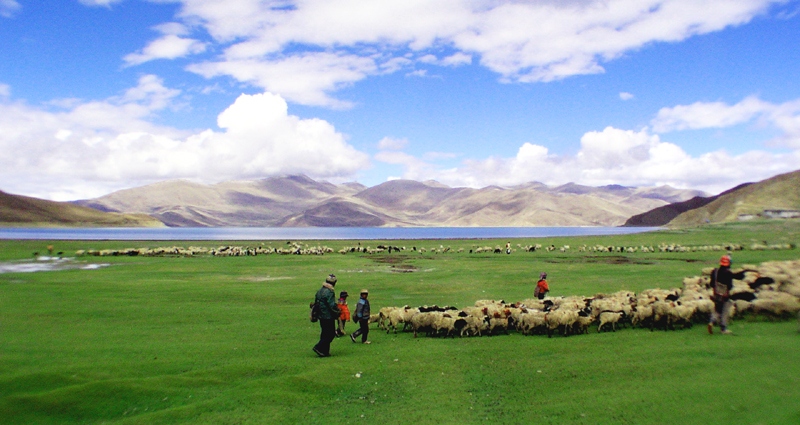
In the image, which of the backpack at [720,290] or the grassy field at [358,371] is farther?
the backpack at [720,290]

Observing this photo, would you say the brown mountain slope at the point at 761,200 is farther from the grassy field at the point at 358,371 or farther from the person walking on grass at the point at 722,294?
the grassy field at the point at 358,371

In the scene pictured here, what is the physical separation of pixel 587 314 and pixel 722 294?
3849 millimetres

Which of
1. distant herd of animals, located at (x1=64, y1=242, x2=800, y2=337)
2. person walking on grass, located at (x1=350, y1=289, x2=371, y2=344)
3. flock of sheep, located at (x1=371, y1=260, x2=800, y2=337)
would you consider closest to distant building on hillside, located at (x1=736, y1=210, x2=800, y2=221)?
distant herd of animals, located at (x1=64, y1=242, x2=800, y2=337)

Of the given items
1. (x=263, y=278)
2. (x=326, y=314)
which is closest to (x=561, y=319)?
(x=326, y=314)

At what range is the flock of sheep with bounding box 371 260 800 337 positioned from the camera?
55.2ft

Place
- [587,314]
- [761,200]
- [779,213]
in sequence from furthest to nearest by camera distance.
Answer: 1. [761,200]
2. [779,213]
3. [587,314]

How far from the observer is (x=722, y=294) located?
1545cm

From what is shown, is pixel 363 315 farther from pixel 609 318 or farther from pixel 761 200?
pixel 761 200

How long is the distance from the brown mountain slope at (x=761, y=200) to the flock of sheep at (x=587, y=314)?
441ft

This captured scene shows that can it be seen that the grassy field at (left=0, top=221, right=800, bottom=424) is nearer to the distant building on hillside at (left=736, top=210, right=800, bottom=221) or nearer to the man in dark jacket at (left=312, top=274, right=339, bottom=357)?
the man in dark jacket at (left=312, top=274, right=339, bottom=357)

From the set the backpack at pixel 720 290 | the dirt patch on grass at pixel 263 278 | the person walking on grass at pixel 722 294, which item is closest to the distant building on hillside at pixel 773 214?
the dirt patch on grass at pixel 263 278

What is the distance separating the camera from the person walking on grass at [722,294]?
15.2 metres

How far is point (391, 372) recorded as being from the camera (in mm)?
12820

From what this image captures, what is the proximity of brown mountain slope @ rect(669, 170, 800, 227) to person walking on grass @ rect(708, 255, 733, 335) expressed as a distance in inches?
5399
